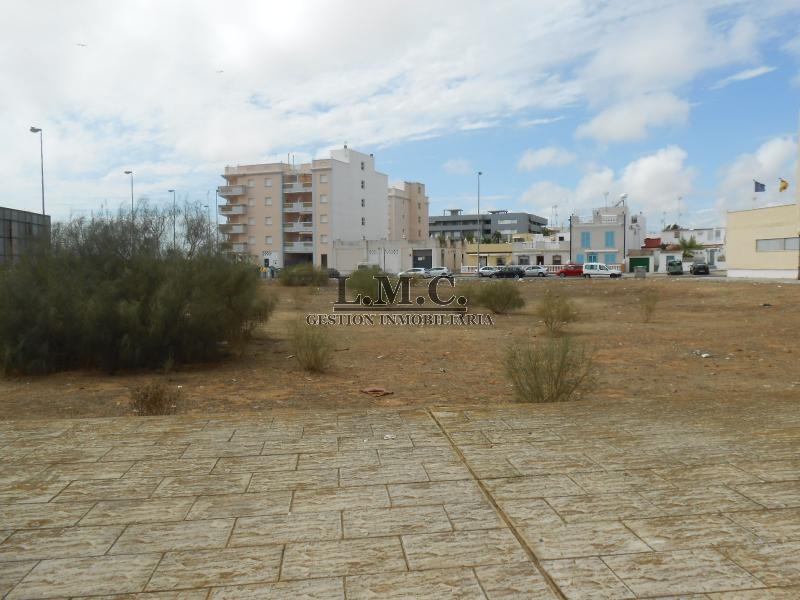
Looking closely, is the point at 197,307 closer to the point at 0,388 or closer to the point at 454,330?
the point at 0,388

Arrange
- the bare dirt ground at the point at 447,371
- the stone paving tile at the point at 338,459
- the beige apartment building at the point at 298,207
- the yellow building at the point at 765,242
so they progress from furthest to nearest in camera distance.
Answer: the beige apartment building at the point at 298,207, the yellow building at the point at 765,242, the bare dirt ground at the point at 447,371, the stone paving tile at the point at 338,459

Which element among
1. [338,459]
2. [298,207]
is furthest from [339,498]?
[298,207]

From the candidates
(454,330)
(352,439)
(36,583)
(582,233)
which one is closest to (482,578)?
(36,583)

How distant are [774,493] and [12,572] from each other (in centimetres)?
442

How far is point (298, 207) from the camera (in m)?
78.3

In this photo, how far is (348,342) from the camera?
727 inches

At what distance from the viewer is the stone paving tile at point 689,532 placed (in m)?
3.54

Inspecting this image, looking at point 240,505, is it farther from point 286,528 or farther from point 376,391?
point 376,391

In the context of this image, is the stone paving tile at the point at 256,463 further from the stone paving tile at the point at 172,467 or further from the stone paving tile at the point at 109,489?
the stone paving tile at the point at 109,489

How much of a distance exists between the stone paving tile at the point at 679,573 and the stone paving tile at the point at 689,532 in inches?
4.5

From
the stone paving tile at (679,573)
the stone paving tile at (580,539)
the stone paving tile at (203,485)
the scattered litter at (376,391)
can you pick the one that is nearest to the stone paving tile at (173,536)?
the stone paving tile at (203,485)

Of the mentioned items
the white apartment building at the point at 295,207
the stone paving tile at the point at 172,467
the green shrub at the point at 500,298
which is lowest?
the stone paving tile at the point at 172,467

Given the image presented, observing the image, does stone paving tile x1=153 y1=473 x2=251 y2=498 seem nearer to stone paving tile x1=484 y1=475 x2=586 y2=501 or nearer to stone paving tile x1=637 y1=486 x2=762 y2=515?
stone paving tile x1=484 y1=475 x2=586 y2=501

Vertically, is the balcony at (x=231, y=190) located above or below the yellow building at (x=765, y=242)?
above
